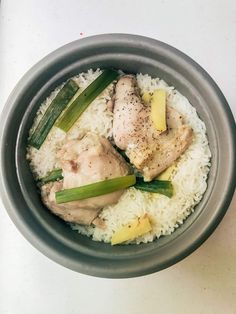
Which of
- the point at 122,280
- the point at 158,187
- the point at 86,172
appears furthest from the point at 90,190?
the point at 122,280

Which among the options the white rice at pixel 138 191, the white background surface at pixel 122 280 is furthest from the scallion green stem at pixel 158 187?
the white background surface at pixel 122 280

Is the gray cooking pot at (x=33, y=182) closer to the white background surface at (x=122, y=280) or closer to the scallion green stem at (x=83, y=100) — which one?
the scallion green stem at (x=83, y=100)

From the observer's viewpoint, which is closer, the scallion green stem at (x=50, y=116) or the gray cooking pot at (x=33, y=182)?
the gray cooking pot at (x=33, y=182)

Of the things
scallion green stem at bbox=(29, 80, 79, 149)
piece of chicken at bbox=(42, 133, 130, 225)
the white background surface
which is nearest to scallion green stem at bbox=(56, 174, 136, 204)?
piece of chicken at bbox=(42, 133, 130, 225)

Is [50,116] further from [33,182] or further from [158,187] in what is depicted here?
[158,187]

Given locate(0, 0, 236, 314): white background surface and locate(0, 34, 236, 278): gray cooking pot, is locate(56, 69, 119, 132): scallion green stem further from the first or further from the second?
locate(0, 0, 236, 314): white background surface

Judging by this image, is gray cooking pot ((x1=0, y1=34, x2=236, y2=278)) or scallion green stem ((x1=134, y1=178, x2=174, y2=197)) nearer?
gray cooking pot ((x1=0, y1=34, x2=236, y2=278))
